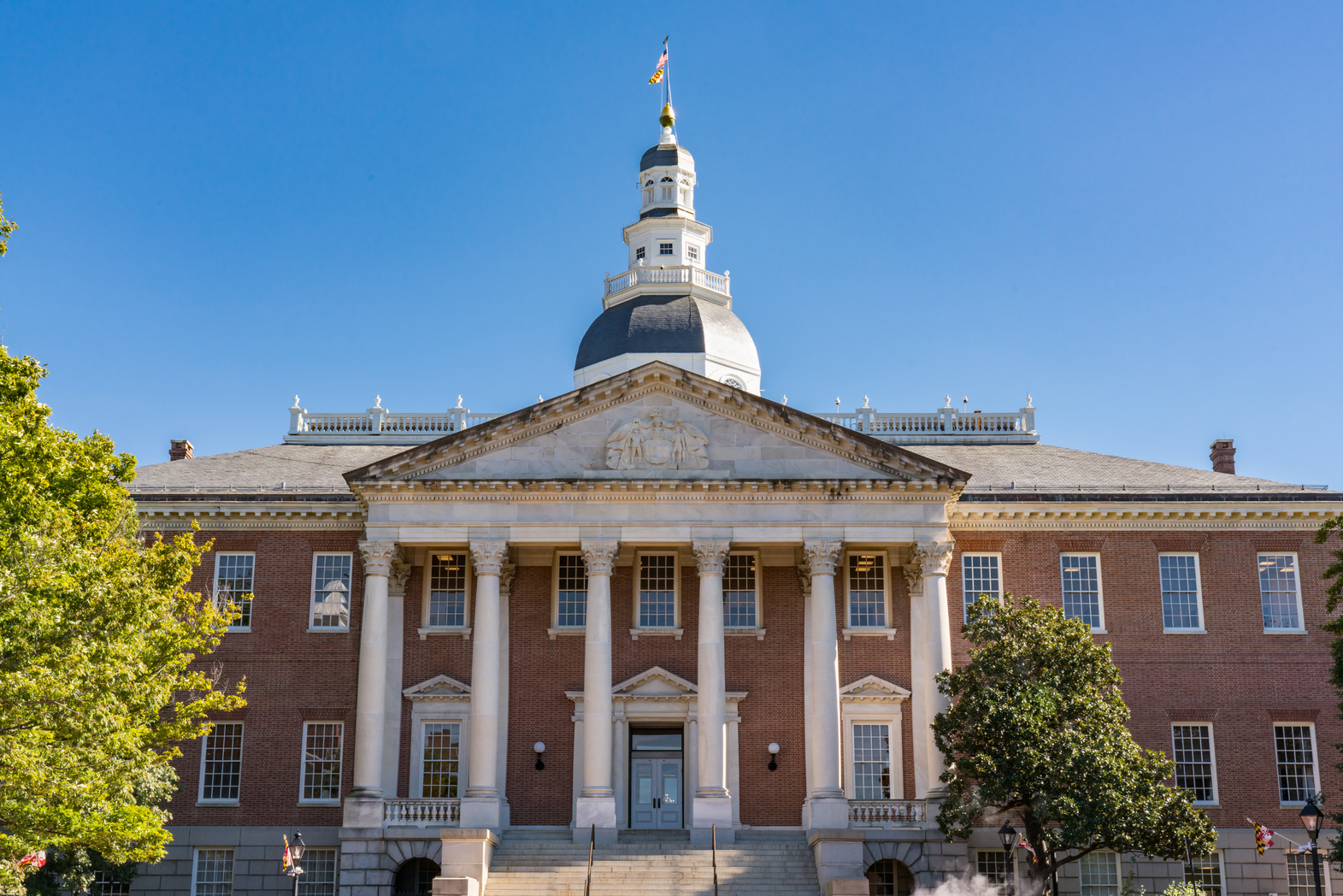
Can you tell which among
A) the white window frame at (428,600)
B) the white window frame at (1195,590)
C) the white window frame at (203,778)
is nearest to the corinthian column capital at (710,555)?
the white window frame at (428,600)

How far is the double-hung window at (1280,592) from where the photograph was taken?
1561 inches

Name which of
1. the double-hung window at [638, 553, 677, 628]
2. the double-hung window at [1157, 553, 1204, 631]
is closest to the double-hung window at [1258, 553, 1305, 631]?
the double-hung window at [1157, 553, 1204, 631]

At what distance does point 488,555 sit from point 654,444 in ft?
17.4

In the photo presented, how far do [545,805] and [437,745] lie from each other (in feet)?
11.3

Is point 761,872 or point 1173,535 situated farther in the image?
point 1173,535

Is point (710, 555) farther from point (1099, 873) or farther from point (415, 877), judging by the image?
point (1099, 873)

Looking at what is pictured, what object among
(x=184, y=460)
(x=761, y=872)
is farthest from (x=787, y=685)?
(x=184, y=460)

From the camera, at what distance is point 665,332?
52.9 metres

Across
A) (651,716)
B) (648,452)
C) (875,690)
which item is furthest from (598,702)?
(875,690)

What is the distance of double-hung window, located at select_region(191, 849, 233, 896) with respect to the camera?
37594mm

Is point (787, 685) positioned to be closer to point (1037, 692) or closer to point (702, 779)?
point (702, 779)

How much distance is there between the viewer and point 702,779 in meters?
35.7

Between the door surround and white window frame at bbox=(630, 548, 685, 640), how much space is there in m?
1.05

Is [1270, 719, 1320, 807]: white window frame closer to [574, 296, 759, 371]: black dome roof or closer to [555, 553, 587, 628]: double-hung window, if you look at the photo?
[555, 553, 587, 628]: double-hung window
